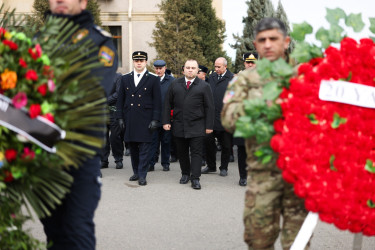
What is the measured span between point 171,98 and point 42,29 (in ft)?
19.7

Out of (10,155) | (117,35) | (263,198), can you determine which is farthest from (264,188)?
(117,35)

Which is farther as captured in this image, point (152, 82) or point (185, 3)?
point (185, 3)

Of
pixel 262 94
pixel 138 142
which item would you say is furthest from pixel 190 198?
pixel 262 94

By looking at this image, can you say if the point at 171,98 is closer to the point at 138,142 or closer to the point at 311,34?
the point at 138,142

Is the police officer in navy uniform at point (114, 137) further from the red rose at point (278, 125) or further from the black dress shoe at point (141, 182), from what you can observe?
the red rose at point (278, 125)

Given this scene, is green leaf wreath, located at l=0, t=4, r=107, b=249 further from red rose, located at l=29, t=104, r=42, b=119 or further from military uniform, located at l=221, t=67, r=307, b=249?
military uniform, located at l=221, t=67, r=307, b=249

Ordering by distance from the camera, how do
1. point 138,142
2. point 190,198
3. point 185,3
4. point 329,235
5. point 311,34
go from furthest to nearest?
point 185,3 → point 138,142 → point 190,198 → point 329,235 → point 311,34

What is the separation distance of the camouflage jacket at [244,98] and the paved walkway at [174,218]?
1.73 m

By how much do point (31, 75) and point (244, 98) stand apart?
151cm

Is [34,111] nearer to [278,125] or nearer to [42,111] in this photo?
[42,111]

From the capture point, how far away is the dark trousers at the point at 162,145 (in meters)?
10.6

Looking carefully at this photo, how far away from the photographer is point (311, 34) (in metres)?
3.79

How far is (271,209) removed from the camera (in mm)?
3883

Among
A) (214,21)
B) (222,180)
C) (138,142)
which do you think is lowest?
(222,180)
